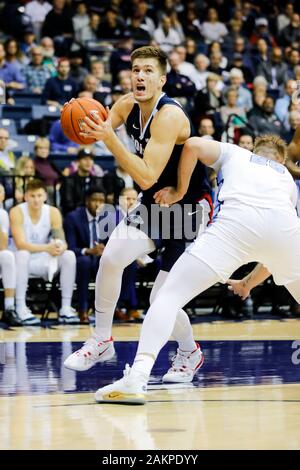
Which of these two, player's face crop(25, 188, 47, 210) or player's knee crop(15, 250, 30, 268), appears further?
player's face crop(25, 188, 47, 210)

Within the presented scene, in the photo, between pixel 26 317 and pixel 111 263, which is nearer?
pixel 111 263

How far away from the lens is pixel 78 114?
5711 mm

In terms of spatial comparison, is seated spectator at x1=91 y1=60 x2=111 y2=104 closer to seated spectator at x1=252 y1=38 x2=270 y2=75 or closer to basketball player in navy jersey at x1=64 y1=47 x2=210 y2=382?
seated spectator at x1=252 y1=38 x2=270 y2=75

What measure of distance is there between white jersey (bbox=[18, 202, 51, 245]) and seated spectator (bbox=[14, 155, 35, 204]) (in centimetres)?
73

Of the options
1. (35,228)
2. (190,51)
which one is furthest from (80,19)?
(35,228)

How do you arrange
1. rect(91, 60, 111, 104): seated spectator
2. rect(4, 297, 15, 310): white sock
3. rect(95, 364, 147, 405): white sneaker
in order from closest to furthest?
rect(95, 364, 147, 405): white sneaker, rect(4, 297, 15, 310): white sock, rect(91, 60, 111, 104): seated spectator

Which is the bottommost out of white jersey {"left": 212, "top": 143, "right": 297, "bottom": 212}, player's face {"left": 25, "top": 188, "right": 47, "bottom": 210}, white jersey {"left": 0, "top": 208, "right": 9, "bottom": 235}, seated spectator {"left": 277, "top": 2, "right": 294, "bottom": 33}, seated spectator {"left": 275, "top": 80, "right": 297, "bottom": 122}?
white jersey {"left": 0, "top": 208, "right": 9, "bottom": 235}

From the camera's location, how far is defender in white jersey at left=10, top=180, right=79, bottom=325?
1009 cm

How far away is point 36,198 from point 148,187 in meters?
4.77

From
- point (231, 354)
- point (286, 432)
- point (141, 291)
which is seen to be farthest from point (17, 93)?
point (286, 432)

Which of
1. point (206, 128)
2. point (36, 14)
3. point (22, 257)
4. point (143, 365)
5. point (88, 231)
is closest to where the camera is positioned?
point (143, 365)

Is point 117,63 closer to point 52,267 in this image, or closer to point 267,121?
point 267,121

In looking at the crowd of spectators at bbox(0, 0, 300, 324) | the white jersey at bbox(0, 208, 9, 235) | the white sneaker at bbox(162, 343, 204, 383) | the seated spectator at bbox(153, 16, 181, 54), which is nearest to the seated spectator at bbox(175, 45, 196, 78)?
the crowd of spectators at bbox(0, 0, 300, 324)

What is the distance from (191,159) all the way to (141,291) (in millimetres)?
5377
